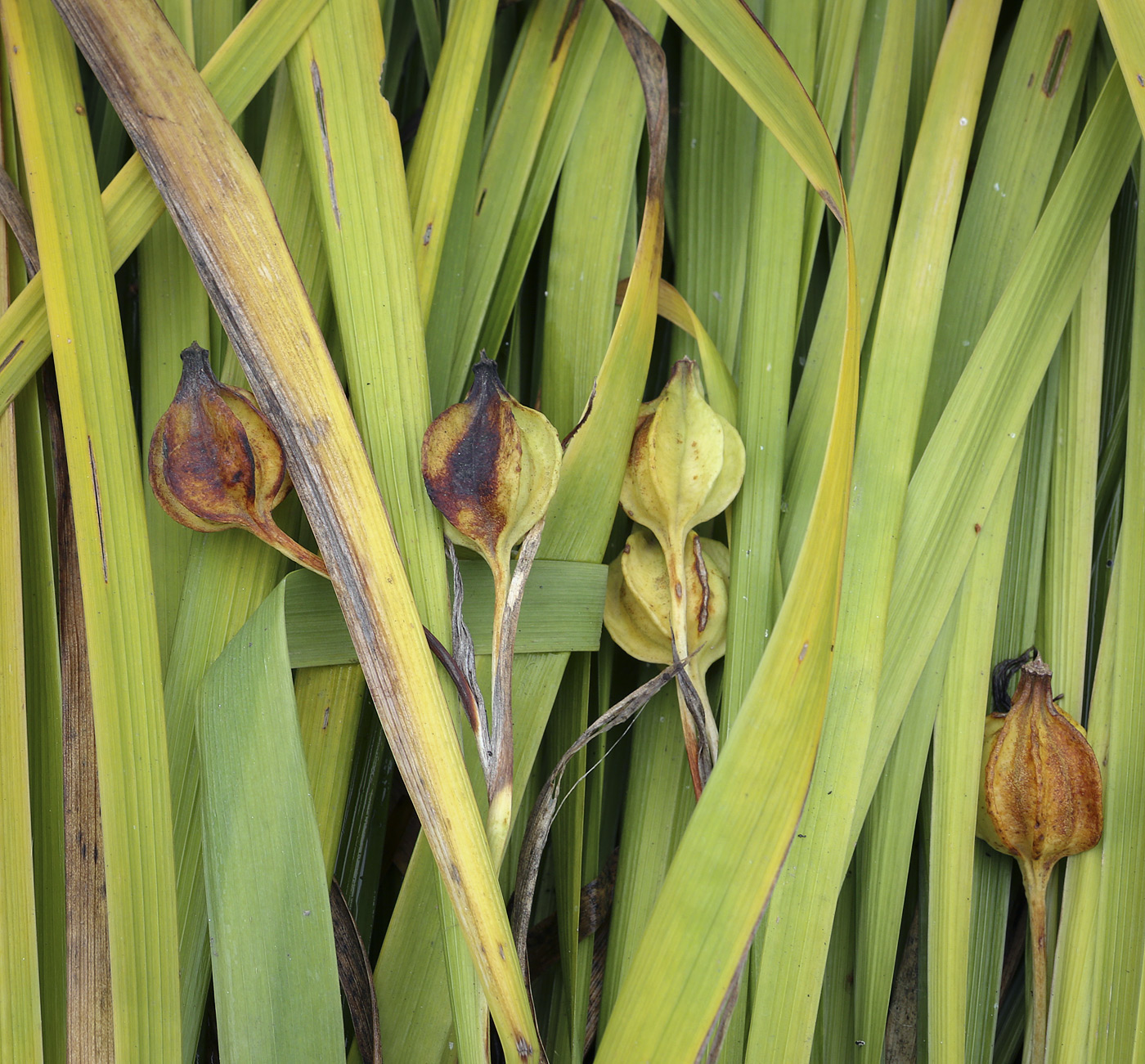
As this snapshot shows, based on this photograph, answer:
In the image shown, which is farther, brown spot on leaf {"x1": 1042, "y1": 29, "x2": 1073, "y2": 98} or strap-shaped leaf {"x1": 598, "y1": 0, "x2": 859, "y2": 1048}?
brown spot on leaf {"x1": 1042, "y1": 29, "x2": 1073, "y2": 98}

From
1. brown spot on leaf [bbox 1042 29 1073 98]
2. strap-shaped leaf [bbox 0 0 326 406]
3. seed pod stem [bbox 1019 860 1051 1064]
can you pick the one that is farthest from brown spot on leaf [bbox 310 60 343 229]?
seed pod stem [bbox 1019 860 1051 1064]

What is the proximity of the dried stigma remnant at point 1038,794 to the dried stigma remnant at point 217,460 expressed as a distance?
465 millimetres

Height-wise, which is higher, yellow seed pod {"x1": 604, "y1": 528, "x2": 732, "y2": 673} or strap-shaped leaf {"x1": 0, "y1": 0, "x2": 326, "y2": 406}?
strap-shaped leaf {"x1": 0, "y1": 0, "x2": 326, "y2": 406}

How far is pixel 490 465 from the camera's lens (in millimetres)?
458

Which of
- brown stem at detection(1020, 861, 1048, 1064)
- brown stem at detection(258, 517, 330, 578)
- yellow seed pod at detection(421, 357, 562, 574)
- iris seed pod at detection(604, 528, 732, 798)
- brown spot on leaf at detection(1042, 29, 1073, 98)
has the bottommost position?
brown stem at detection(1020, 861, 1048, 1064)

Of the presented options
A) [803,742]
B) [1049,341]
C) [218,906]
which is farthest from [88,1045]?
[1049,341]

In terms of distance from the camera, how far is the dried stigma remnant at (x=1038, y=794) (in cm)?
52

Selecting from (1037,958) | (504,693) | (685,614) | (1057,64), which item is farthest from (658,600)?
(1057,64)

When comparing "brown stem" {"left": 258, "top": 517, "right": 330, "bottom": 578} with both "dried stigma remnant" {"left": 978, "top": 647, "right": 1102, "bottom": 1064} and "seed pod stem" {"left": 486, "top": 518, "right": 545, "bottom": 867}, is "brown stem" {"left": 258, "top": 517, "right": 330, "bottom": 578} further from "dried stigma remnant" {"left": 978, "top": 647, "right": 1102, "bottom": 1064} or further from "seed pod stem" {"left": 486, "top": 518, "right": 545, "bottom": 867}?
"dried stigma remnant" {"left": 978, "top": 647, "right": 1102, "bottom": 1064}

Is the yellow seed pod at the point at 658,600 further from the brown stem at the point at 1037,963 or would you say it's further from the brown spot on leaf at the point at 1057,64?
the brown spot on leaf at the point at 1057,64

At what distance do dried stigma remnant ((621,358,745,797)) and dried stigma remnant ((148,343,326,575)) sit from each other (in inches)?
8.5

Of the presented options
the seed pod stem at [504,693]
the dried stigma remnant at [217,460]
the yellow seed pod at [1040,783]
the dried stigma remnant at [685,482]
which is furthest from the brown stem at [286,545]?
the yellow seed pod at [1040,783]

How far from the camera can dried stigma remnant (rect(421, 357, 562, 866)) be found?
454 mm

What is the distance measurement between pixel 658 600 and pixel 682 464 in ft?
0.30
